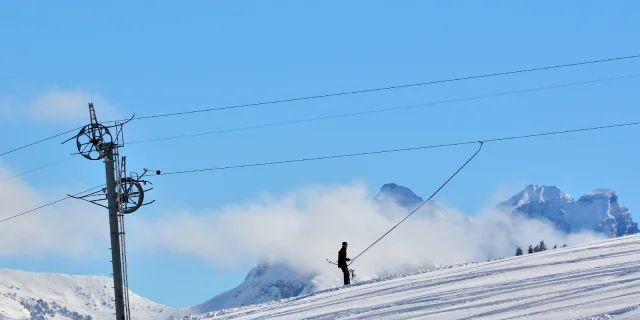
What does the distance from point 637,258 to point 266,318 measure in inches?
350

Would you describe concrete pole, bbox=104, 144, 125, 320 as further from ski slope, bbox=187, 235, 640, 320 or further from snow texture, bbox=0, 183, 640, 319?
snow texture, bbox=0, 183, 640, 319

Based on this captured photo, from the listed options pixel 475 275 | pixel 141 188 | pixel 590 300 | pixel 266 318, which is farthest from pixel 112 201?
pixel 590 300

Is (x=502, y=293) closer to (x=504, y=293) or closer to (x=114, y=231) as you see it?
(x=504, y=293)

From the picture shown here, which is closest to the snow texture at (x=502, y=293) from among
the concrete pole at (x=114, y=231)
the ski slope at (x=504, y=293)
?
the ski slope at (x=504, y=293)

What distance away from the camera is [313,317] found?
1103 inches

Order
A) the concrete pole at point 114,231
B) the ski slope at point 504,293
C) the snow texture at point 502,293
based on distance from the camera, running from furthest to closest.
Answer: the concrete pole at point 114,231 < the snow texture at point 502,293 < the ski slope at point 504,293

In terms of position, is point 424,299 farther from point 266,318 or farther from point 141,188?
point 141,188

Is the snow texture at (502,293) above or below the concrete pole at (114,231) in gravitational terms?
below

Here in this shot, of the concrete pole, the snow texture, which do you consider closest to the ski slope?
the snow texture

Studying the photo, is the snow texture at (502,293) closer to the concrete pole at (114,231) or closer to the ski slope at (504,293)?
the ski slope at (504,293)

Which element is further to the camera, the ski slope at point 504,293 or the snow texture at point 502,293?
the snow texture at point 502,293

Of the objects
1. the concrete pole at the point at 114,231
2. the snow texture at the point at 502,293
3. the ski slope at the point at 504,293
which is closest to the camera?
the ski slope at the point at 504,293

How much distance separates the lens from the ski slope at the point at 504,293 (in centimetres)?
2323

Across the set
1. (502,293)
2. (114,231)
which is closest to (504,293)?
(502,293)
